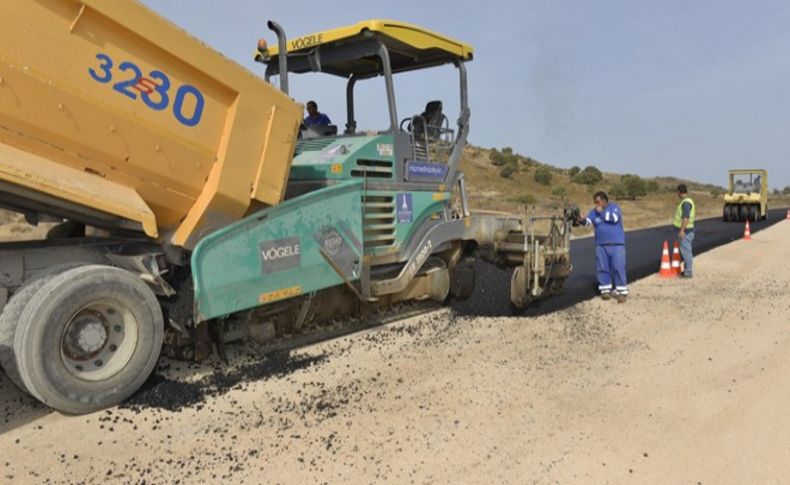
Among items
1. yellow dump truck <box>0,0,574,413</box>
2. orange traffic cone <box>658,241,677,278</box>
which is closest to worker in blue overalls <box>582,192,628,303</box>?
orange traffic cone <box>658,241,677,278</box>

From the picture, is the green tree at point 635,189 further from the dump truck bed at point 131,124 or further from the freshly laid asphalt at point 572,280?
the dump truck bed at point 131,124

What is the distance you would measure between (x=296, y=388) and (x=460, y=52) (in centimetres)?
398

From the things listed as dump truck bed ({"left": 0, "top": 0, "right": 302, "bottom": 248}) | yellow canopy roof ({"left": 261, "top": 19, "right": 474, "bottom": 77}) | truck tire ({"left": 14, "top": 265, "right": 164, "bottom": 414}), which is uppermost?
yellow canopy roof ({"left": 261, "top": 19, "right": 474, "bottom": 77})

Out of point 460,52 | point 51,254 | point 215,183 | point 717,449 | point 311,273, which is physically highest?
point 460,52

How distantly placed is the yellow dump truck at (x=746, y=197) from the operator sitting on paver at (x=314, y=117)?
78.2ft

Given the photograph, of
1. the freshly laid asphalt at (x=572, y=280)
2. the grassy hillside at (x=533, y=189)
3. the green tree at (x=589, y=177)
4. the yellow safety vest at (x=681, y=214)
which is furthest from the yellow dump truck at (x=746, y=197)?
the green tree at (x=589, y=177)

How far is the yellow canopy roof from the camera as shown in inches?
218

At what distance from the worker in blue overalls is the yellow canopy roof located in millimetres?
2810

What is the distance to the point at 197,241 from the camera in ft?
14.2

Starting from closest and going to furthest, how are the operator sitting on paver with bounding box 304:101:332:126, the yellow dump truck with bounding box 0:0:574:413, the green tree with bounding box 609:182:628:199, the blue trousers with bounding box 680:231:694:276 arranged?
the yellow dump truck with bounding box 0:0:574:413 < the operator sitting on paver with bounding box 304:101:332:126 < the blue trousers with bounding box 680:231:694:276 < the green tree with bounding box 609:182:628:199

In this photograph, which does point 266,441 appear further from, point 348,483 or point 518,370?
point 518,370

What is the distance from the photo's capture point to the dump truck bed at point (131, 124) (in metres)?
3.41

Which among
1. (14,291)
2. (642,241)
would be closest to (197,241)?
(14,291)

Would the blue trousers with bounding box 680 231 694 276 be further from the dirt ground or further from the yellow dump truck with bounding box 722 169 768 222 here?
the yellow dump truck with bounding box 722 169 768 222
